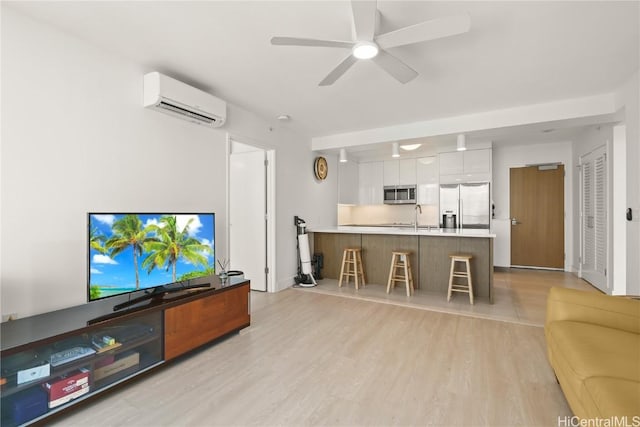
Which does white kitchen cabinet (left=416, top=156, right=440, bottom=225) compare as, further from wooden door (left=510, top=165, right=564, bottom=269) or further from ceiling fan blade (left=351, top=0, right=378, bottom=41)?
ceiling fan blade (left=351, top=0, right=378, bottom=41)

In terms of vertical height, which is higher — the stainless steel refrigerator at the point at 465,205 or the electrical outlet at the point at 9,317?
the stainless steel refrigerator at the point at 465,205

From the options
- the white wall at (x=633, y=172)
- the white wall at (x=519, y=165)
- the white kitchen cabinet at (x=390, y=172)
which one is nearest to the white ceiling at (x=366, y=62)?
the white wall at (x=633, y=172)

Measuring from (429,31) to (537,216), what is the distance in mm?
5499

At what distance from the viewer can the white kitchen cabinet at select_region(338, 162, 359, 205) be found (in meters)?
6.26

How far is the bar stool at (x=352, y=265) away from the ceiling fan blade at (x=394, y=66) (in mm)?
2829

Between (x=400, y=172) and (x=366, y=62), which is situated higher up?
(x=366, y=62)

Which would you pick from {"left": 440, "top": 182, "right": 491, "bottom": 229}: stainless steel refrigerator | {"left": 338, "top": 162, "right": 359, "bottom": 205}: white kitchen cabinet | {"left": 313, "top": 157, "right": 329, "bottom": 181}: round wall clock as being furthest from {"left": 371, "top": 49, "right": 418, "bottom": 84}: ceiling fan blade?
{"left": 440, "top": 182, "right": 491, "bottom": 229}: stainless steel refrigerator

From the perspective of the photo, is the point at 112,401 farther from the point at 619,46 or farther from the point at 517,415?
the point at 619,46

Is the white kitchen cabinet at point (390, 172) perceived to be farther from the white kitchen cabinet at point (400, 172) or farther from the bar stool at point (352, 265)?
the bar stool at point (352, 265)

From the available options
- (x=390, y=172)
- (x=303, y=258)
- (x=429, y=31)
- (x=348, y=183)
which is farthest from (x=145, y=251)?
(x=390, y=172)

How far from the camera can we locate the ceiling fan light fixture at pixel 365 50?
76.6 inches

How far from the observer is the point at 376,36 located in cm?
189

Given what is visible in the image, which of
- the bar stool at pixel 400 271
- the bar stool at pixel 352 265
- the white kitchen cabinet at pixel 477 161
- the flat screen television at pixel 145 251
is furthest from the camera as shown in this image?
the white kitchen cabinet at pixel 477 161
